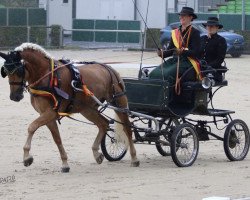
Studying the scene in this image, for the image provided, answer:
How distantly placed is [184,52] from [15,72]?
251cm

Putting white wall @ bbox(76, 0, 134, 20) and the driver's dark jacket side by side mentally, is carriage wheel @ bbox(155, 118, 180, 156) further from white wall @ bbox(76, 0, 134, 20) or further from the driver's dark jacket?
white wall @ bbox(76, 0, 134, 20)

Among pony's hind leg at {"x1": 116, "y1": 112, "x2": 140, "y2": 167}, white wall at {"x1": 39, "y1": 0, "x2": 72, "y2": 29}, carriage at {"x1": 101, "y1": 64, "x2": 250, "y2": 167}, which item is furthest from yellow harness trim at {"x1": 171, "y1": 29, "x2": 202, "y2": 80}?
white wall at {"x1": 39, "y1": 0, "x2": 72, "y2": 29}

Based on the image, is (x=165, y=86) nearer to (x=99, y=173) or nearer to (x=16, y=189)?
(x=99, y=173)

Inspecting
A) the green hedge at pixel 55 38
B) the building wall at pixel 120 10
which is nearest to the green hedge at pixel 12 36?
the green hedge at pixel 55 38

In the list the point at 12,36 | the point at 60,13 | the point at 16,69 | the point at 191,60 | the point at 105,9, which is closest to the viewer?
the point at 16,69

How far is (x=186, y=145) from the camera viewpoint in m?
12.4

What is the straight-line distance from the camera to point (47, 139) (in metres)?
14.8

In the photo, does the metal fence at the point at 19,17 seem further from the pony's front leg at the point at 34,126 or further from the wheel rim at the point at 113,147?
the pony's front leg at the point at 34,126

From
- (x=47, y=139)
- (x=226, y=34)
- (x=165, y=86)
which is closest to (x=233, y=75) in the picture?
(x=226, y=34)

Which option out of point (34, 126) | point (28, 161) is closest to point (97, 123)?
point (34, 126)

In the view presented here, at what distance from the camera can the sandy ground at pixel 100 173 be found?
10.0m

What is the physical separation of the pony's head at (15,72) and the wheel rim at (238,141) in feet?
10.5

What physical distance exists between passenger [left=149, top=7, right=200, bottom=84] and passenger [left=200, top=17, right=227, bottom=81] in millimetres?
463

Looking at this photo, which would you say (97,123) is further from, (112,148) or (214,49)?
(214,49)
